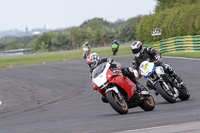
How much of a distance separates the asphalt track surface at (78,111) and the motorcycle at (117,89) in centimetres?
22

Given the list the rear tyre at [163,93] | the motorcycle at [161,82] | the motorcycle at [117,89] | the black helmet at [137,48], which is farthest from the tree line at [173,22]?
the motorcycle at [117,89]

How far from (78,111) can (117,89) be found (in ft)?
8.24

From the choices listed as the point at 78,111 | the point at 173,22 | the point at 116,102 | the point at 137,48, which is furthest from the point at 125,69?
the point at 173,22

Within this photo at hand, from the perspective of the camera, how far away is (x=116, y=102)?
8672 mm

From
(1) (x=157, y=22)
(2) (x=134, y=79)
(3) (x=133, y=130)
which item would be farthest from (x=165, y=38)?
(3) (x=133, y=130)

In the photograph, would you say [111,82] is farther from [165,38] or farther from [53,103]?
[165,38]

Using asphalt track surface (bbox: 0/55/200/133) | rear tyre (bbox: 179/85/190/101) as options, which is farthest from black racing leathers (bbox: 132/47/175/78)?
asphalt track surface (bbox: 0/55/200/133)

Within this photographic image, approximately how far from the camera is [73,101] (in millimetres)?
13734

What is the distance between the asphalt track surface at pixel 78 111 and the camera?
7.07m

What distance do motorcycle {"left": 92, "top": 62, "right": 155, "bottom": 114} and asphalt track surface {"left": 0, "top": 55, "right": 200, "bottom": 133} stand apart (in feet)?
0.71

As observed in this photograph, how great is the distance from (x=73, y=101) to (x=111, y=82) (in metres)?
5.21

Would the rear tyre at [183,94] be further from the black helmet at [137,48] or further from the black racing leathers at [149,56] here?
the black helmet at [137,48]

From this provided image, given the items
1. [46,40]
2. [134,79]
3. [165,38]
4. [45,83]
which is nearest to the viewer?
[134,79]

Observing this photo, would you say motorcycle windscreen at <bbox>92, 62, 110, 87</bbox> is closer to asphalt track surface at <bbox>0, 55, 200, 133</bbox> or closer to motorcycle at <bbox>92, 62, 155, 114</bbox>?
motorcycle at <bbox>92, 62, 155, 114</bbox>
